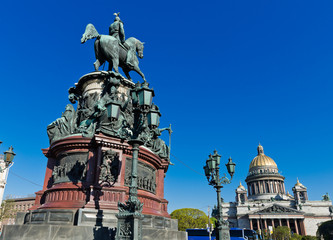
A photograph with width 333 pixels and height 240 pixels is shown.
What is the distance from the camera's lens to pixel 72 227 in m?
8.72

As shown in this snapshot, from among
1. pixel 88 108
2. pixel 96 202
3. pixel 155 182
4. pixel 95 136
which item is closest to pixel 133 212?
pixel 96 202

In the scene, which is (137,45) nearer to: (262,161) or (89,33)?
(89,33)

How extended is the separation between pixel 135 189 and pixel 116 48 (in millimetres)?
10893

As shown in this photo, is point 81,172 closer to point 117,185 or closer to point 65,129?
point 117,185

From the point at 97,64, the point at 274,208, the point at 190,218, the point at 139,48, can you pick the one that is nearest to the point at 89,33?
the point at 97,64

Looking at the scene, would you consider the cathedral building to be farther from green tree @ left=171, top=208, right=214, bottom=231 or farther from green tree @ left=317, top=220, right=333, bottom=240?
green tree @ left=317, top=220, right=333, bottom=240

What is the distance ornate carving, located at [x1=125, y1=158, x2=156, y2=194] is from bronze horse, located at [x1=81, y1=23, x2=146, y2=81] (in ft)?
20.3

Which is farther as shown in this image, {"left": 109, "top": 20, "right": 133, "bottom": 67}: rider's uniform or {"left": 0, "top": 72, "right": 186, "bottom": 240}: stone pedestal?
{"left": 109, "top": 20, "right": 133, "bottom": 67}: rider's uniform

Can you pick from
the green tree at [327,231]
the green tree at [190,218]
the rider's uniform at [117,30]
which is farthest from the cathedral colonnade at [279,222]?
the rider's uniform at [117,30]

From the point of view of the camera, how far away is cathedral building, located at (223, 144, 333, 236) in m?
82.6

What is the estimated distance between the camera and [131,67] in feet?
56.1

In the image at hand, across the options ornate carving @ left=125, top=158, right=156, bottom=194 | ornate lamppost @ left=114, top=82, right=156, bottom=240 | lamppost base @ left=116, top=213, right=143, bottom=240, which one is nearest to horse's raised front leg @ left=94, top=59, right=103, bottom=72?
ornate carving @ left=125, top=158, right=156, bottom=194

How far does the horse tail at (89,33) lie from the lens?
15.6m

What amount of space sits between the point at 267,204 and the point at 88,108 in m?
91.1
